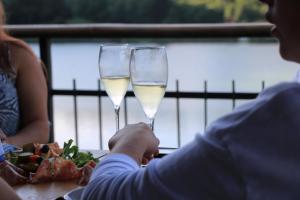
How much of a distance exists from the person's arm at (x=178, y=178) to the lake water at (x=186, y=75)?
3.88 feet

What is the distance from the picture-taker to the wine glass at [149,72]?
118 centimetres

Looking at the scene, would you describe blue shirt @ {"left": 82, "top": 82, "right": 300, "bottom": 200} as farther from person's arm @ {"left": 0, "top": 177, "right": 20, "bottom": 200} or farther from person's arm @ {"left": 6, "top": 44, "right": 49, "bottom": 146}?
person's arm @ {"left": 6, "top": 44, "right": 49, "bottom": 146}

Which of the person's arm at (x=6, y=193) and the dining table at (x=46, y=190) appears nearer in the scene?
the person's arm at (x=6, y=193)

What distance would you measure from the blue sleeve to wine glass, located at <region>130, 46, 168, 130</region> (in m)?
0.34

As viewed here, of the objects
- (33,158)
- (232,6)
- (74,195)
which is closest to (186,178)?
(74,195)

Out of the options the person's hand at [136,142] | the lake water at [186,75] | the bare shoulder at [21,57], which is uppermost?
the person's hand at [136,142]

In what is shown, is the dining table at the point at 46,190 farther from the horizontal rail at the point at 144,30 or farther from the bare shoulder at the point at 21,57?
the horizontal rail at the point at 144,30

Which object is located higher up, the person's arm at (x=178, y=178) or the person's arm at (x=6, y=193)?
the person's arm at (x=178, y=178)

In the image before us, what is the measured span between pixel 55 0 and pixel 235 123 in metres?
2.19

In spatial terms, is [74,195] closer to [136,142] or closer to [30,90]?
[136,142]

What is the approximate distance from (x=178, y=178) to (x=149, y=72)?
1.44 ft

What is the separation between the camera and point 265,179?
29.8 inches

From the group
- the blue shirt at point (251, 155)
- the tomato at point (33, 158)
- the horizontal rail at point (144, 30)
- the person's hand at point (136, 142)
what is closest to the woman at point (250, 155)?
the blue shirt at point (251, 155)

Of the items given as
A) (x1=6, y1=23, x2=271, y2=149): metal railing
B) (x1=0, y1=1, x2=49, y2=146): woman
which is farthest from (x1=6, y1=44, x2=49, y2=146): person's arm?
(x1=6, y1=23, x2=271, y2=149): metal railing
